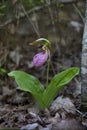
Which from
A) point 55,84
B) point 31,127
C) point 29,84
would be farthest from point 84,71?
point 31,127

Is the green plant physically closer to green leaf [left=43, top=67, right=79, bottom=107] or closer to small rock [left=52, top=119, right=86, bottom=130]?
green leaf [left=43, top=67, right=79, bottom=107]

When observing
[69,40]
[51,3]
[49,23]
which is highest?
[51,3]

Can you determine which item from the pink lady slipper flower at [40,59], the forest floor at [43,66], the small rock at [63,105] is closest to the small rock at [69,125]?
the forest floor at [43,66]

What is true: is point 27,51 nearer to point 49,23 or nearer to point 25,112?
point 49,23

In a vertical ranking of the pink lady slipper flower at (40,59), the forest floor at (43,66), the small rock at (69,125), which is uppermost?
the pink lady slipper flower at (40,59)

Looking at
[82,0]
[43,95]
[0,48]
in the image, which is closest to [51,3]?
[82,0]

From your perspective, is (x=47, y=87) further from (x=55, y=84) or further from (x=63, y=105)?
(x=63, y=105)

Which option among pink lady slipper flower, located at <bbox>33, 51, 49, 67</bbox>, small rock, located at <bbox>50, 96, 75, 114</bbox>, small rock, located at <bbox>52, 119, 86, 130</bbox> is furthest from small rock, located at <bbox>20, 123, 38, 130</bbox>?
pink lady slipper flower, located at <bbox>33, 51, 49, 67</bbox>

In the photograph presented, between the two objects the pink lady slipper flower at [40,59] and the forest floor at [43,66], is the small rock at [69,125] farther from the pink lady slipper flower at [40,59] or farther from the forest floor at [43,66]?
the pink lady slipper flower at [40,59]
